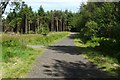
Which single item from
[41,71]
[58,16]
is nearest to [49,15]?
[58,16]

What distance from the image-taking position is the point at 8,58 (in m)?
14.1

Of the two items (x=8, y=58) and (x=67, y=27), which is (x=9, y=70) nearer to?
(x=8, y=58)

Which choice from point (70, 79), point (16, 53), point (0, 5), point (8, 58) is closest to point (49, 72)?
point (70, 79)

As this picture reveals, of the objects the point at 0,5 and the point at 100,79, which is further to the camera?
the point at 0,5

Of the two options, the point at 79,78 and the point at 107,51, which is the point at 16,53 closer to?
the point at 79,78

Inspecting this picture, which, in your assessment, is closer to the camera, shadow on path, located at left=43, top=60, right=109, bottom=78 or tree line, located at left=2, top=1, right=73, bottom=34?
shadow on path, located at left=43, top=60, right=109, bottom=78

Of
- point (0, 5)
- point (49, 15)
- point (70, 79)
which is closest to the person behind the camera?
point (70, 79)

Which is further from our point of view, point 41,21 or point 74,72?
point 41,21

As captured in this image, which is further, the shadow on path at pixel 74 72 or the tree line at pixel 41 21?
the tree line at pixel 41 21

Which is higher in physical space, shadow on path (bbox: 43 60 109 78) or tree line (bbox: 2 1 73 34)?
tree line (bbox: 2 1 73 34)

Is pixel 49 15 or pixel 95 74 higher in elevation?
pixel 49 15

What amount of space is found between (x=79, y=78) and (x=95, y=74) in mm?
1087

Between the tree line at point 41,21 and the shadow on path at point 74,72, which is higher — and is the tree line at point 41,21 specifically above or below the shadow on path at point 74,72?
above

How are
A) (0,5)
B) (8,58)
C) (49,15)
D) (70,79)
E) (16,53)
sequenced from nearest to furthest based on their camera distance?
(70,79), (8,58), (16,53), (0,5), (49,15)
